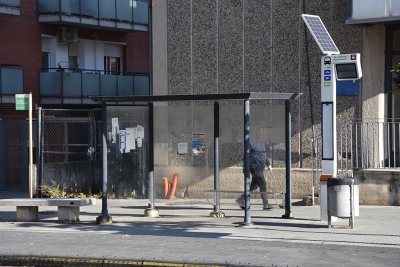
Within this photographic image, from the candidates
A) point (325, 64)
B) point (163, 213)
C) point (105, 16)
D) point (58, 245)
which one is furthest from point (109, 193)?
point (105, 16)

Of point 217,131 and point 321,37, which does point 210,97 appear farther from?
point 321,37

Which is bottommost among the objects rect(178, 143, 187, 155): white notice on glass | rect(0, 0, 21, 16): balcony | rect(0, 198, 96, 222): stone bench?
rect(0, 198, 96, 222): stone bench

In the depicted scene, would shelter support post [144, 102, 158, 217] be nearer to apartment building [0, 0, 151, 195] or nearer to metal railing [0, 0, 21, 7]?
apartment building [0, 0, 151, 195]

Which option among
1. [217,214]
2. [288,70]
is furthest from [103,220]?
[288,70]

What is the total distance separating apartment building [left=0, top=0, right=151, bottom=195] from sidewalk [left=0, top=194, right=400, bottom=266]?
858cm

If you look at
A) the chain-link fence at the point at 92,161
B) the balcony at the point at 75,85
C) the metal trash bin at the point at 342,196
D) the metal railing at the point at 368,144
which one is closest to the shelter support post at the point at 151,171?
the chain-link fence at the point at 92,161

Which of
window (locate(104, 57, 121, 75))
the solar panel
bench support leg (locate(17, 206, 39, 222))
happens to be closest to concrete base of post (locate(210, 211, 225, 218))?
bench support leg (locate(17, 206, 39, 222))

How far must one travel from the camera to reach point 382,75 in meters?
16.1

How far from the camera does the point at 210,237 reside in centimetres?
1163

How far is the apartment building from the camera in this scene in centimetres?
2500

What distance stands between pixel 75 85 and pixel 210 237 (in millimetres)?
17181

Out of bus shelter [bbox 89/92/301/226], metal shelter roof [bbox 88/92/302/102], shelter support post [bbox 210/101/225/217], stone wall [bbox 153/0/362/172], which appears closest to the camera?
metal shelter roof [bbox 88/92/302/102]

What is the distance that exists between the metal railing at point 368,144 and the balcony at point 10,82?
13.2m

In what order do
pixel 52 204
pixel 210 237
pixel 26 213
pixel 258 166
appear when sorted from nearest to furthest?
pixel 210 237 → pixel 52 204 → pixel 26 213 → pixel 258 166
